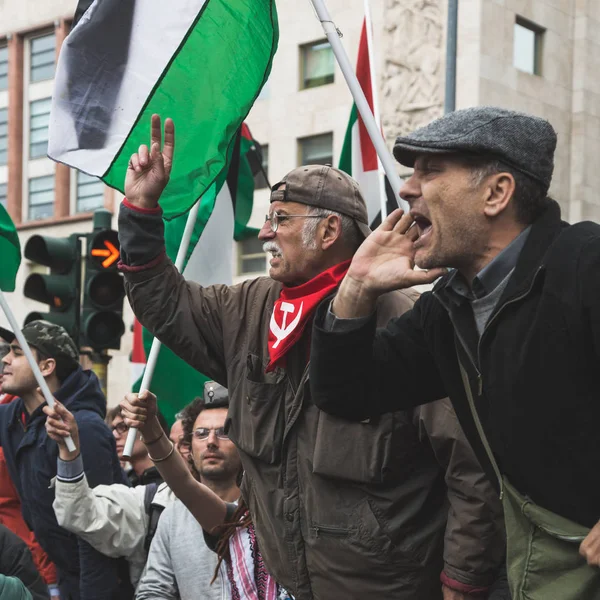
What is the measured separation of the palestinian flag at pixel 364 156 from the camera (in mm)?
7434

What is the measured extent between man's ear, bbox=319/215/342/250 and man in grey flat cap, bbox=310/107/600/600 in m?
0.93

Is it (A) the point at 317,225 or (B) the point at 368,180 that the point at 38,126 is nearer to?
(B) the point at 368,180

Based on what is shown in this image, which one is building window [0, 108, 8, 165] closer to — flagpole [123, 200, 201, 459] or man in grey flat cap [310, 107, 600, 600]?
flagpole [123, 200, 201, 459]

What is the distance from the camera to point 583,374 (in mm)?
2799

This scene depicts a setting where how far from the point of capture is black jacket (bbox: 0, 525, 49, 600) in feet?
18.6

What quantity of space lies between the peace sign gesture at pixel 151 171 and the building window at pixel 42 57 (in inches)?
1133

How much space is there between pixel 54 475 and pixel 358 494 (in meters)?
2.87

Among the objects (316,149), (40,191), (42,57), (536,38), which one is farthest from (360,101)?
(42,57)

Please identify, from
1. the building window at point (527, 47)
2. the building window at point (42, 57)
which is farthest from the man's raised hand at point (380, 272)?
the building window at point (42, 57)

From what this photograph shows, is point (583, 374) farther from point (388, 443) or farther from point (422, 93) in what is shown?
point (422, 93)

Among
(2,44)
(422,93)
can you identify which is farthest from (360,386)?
(2,44)

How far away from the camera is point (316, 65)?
86.0 feet

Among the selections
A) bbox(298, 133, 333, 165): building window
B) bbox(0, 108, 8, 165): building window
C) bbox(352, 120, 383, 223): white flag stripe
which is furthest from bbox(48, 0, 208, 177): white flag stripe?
bbox(0, 108, 8, 165): building window

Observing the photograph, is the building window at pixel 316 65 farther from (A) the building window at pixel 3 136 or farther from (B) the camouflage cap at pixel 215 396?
(B) the camouflage cap at pixel 215 396
